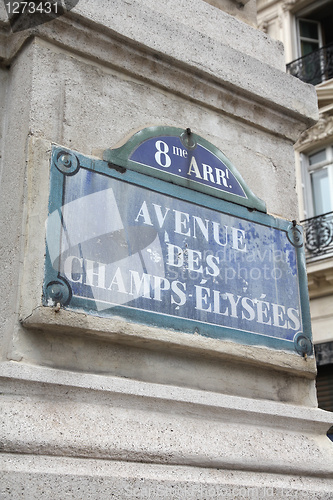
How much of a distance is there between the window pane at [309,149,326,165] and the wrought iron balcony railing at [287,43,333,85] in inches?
59.7

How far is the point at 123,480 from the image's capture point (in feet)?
7.02

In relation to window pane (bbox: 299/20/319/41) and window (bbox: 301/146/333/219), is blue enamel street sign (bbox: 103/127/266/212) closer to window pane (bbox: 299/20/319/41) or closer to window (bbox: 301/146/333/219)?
window (bbox: 301/146/333/219)

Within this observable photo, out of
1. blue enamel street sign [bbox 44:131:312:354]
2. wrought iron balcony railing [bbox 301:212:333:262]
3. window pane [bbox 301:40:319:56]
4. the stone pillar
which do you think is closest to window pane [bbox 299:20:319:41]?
window pane [bbox 301:40:319:56]

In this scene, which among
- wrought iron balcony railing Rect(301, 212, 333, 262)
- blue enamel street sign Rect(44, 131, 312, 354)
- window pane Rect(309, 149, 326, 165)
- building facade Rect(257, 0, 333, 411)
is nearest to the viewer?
blue enamel street sign Rect(44, 131, 312, 354)

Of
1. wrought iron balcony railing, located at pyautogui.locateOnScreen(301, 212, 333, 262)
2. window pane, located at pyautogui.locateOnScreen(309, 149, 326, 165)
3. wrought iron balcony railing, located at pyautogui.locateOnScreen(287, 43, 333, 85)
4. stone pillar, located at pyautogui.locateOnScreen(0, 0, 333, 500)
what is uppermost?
wrought iron balcony railing, located at pyautogui.locateOnScreen(287, 43, 333, 85)

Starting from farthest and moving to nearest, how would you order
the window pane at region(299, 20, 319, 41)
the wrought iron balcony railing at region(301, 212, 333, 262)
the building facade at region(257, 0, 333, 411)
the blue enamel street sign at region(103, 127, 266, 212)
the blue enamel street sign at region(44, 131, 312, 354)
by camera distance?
the window pane at region(299, 20, 319, 41)
the wrought iron balcony railing at region(301, 212, 333, 262)
the building facade at region(257, 0, 333, 411)
the blue enamel street sign at region(103, 127, 266, 212)
the blue enamel street sign at region(44, 131, 312, 354)

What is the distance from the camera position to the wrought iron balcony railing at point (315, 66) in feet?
47.2

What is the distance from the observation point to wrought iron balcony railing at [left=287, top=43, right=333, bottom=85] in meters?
14.4

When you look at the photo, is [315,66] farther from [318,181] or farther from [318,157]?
[318,181]

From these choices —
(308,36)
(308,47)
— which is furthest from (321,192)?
(308,36)

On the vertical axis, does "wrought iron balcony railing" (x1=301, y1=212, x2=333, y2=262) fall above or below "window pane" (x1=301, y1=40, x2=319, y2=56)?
below

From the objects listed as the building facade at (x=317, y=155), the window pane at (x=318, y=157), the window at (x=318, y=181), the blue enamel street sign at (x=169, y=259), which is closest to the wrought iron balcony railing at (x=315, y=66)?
the building facade at (x=317, y=155)

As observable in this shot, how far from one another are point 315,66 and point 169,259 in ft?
42.8

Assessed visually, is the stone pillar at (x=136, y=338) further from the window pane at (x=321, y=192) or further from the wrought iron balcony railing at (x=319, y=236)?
the window pane at (x=321, y=192)
